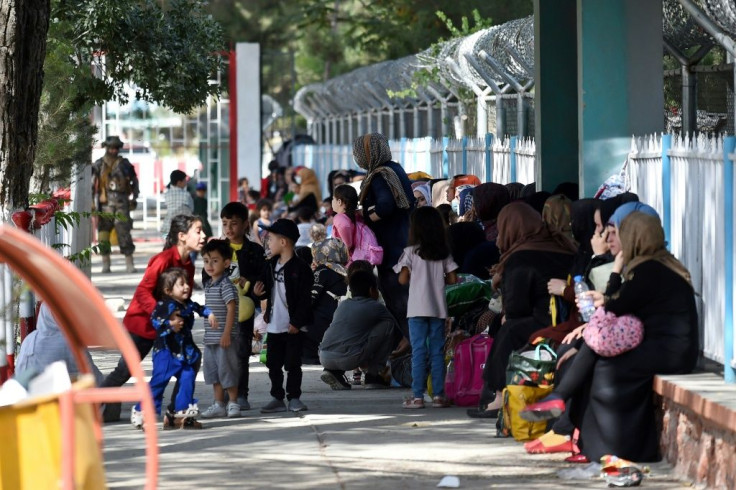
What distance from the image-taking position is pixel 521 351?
9.37 m

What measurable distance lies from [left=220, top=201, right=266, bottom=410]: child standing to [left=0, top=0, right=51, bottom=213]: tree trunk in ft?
5.03

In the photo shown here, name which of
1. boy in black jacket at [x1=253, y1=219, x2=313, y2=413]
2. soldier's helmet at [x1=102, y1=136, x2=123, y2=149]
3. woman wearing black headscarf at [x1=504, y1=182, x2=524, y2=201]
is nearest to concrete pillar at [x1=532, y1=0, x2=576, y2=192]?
woman wearing black headscarf at [x1=504, y1=182, x2=524, y2=201]

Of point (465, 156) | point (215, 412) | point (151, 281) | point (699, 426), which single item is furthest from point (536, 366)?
point (465, 156)

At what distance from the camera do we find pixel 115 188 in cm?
2333

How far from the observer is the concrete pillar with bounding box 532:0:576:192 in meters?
13.7

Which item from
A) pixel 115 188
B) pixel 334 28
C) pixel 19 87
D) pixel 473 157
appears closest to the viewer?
pixel 19 87

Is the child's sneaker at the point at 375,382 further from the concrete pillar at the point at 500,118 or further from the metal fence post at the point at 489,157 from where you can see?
the concrete pillar at the point at 500,118

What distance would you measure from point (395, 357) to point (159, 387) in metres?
2.61

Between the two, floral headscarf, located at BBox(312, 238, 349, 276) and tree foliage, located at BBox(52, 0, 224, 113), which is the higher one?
→ tree foliage, located at BBox(52, 0, 224, 113)

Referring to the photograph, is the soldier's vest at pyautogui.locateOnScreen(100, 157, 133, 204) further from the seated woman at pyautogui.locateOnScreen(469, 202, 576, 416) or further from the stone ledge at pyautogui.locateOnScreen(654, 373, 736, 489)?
the stone ledge at pyautogui.locateOnScreen(654, 373, 736, 489)

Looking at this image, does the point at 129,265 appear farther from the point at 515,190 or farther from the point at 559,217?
the point at 559,217

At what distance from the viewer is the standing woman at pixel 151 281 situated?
32.9 feet

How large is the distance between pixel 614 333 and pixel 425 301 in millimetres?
2618

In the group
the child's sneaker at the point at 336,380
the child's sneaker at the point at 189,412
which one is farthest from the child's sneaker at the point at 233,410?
the child's sneaker at the point at 336,380
